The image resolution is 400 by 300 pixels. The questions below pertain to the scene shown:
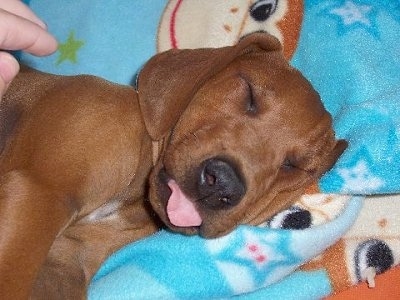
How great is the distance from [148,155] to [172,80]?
11.6 inches

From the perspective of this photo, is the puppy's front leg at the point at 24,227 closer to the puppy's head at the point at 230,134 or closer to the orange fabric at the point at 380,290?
the puppy's head at the point at 230,134

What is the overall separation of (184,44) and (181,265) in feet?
4.08

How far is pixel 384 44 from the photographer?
324 centimetres

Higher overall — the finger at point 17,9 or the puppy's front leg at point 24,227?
the finger at point 17,9

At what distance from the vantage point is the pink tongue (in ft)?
8.14

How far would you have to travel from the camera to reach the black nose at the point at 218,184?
7.82 feet

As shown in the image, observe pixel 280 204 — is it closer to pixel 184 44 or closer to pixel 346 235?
pixel 346 235

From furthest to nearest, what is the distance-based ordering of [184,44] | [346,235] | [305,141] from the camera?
[184,44], [346,235], [305,141]

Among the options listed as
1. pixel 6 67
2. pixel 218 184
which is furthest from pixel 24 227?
pixel 218 184

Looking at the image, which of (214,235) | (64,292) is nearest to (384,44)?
(214,235)

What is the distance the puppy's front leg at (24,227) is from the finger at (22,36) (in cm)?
Answer: 40

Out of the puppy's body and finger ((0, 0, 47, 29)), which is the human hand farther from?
the puppy's body

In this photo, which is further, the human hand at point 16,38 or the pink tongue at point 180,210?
the pink tongue at point 180,210

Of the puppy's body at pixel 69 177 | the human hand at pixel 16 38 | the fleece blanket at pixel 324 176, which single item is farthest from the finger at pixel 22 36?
the fleece blanket at pixel 324 176
